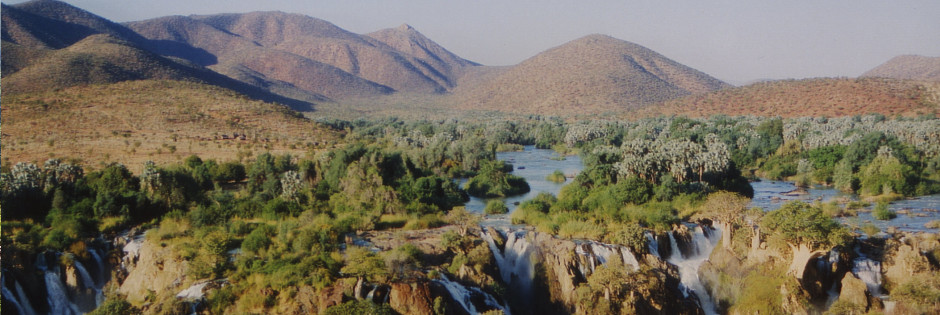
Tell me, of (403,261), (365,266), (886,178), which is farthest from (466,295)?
(886,178)

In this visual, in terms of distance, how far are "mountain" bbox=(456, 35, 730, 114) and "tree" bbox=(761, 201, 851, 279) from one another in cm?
10966

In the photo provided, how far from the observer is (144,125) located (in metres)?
62.9

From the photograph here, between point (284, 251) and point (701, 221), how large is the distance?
21521mm

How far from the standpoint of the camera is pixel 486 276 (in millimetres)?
25109

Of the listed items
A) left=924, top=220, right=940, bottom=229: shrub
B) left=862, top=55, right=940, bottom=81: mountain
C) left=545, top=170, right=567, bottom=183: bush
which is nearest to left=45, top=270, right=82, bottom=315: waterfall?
left=545, top=170, right=567, bottom=183: bush

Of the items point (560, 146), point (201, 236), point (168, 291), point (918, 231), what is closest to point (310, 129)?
point (560, 146)

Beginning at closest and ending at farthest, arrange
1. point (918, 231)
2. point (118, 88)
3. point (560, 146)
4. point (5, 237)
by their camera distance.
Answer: point (5, 237) → point (918, 231) → point (118, 88) → point (560, 146)

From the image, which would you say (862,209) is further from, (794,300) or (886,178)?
(794,300)

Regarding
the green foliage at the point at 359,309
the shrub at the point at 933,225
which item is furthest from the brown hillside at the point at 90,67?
Result: the shrub at the point at 933,225

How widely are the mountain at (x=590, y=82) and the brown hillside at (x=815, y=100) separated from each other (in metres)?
21.7

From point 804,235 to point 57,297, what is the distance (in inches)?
1203

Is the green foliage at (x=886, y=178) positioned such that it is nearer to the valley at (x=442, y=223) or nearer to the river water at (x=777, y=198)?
the valley at (x=442, y=223)

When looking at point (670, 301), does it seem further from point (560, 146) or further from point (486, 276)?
point (560, 146)

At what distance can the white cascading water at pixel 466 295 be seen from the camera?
74.7ft
